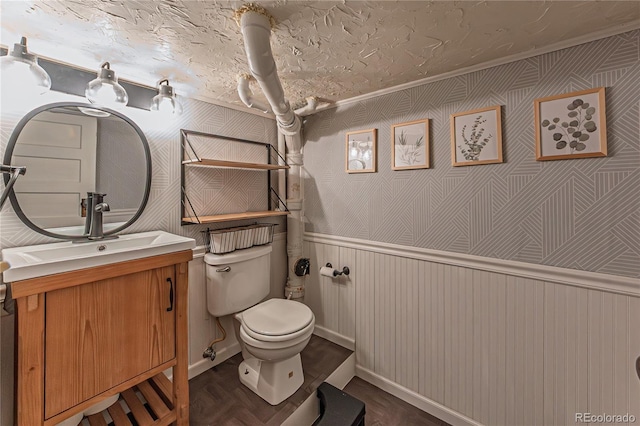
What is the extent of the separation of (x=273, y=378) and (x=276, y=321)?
317 millimetres

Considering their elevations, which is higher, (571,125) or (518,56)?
(518,56)

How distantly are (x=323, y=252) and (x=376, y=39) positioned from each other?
155 centimetres

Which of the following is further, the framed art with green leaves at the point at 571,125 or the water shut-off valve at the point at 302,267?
the water shut-off valve at the point at 302,267

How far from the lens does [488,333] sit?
58.1 inches

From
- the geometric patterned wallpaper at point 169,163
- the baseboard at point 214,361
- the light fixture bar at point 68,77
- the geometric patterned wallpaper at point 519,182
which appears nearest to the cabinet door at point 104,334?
the geometric patterned wallpaper at point 169,163

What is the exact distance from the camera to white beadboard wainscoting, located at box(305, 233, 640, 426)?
1.18 meters

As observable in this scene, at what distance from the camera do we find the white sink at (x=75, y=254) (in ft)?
2.97

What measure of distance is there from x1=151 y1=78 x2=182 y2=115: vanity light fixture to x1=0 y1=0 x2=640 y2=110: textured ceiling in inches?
3.9

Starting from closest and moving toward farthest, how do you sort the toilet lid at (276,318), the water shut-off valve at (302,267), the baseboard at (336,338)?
the toilet lid at (276,318) → the baseboard at (336,338) → the water shut-off valve at (302,267)

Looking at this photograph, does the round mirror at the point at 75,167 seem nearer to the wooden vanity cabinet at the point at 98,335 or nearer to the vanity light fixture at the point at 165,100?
the vanity light fixture at the point at 165,100

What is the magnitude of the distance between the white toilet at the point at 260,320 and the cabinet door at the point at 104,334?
47cm

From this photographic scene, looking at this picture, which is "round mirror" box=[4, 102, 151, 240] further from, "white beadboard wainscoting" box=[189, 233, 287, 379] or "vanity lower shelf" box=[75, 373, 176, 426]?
"vanity lower shelf" box=[75, 373, 176, 426]

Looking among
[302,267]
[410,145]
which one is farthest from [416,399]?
[410,145]

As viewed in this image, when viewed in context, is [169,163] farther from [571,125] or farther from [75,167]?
[571,125]
